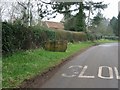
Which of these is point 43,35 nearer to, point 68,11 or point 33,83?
point 33,83

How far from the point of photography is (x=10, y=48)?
17.4 m

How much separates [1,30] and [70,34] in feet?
94.1

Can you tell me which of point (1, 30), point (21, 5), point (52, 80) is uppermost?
point (21, 5)

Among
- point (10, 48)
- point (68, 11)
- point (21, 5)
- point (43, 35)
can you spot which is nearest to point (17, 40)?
point (10, 48)

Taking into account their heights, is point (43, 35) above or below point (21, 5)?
below

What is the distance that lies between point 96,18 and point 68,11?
9.17 metres

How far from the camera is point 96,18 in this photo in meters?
63.9

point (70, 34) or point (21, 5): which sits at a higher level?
point (21, 5)

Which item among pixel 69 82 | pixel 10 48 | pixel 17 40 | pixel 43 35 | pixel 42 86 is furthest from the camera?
pixel 43 35

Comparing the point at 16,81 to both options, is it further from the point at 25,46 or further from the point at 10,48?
the point at 25,46

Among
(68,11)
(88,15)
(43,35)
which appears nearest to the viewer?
(43,35)

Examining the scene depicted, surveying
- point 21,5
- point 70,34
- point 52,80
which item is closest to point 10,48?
point 52,80

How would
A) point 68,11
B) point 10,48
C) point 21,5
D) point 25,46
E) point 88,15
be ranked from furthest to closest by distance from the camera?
point 88,15
point 68,11
point 21,5
point 25,46
point 10,48

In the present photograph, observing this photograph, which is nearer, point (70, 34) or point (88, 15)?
point (70, 34)
